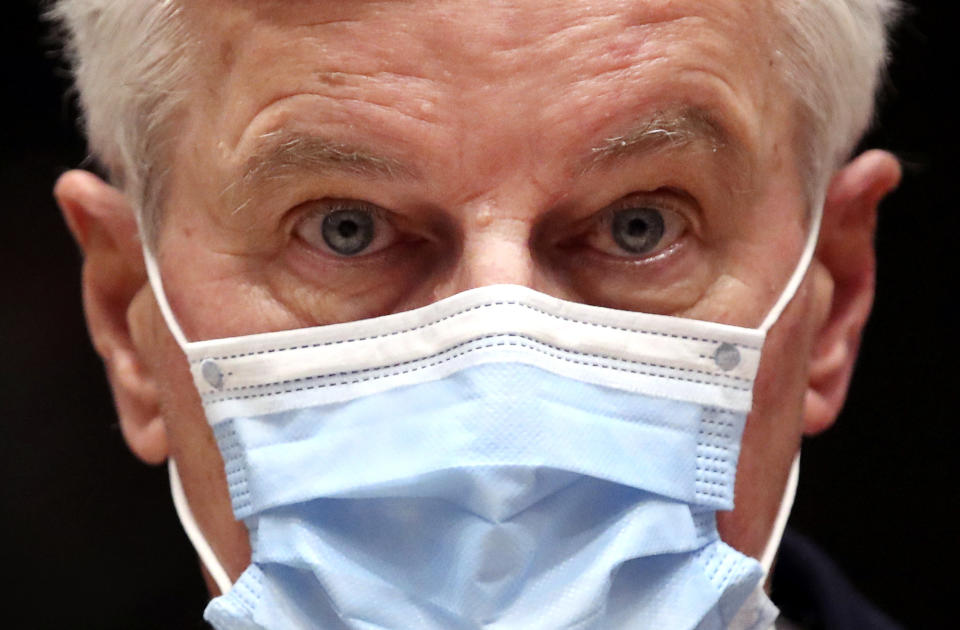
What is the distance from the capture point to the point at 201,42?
1.88 meters

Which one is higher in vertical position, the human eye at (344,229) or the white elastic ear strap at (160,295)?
the human eye at (344,229)

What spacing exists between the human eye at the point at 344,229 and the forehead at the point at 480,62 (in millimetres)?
155

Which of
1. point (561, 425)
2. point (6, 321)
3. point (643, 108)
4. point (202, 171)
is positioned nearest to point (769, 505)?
point (561, 425)

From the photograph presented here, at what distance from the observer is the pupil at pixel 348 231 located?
189 cm

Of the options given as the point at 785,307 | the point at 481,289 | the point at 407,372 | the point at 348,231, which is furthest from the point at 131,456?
the point at 785,307

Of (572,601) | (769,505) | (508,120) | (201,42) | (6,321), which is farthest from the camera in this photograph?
(6,321)

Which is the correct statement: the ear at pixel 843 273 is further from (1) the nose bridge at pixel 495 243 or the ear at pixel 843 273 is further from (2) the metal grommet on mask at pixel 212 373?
(2) the metal grommet on mask at pixel 212 373

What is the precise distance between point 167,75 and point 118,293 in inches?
18.0

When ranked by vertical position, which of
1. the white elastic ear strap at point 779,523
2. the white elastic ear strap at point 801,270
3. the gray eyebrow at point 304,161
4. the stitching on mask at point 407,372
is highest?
the gray eyebrow at point 304,161

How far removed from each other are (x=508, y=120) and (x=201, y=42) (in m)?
0.49

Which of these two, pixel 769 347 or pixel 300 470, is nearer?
pixel 300 470

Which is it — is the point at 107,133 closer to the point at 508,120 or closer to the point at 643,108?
the point at 508,120

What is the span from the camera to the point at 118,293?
2.21 meters

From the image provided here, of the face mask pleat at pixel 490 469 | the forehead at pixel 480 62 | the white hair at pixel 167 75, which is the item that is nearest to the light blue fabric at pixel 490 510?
the face mask pleat at pixel 490 469
